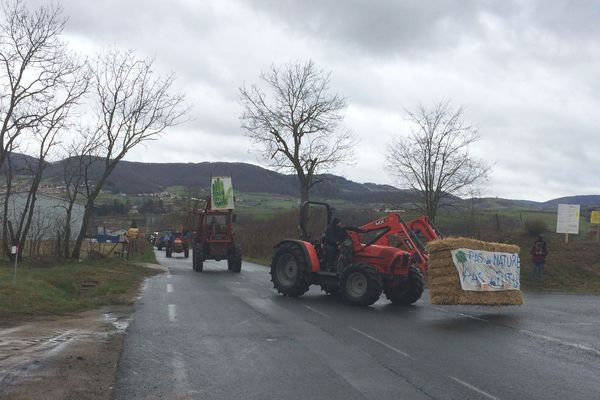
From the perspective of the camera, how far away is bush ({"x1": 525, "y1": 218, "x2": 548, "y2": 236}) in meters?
34.9

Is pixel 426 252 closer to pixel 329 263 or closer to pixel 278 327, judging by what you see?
pixel 329 263

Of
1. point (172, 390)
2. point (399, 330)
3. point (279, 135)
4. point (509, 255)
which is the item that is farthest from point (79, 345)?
point (279, 135)

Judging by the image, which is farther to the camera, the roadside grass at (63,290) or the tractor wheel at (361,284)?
the tractor wheel at (361,284)

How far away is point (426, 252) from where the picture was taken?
1520 centimetres

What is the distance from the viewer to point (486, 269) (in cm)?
1477

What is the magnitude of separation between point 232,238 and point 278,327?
63.7 ft

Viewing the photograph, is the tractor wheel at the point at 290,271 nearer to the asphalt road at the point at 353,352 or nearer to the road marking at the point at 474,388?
the asphalt road at the point at 353,352

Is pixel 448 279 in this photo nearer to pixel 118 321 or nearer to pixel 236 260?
pixel 118 321

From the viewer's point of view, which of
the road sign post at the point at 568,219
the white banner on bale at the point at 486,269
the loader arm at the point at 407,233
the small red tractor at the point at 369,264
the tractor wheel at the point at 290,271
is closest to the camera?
the white banner on bale at the point at 486,269

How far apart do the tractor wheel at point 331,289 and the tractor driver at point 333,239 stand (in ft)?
1.89

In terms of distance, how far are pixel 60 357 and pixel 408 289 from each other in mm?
9794

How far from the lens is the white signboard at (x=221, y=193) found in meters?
32.2

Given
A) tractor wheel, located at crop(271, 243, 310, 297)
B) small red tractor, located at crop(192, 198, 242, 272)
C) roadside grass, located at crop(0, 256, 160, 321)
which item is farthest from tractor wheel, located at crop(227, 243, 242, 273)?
tractor wheel, located at crop(271, 243, 310, 297)

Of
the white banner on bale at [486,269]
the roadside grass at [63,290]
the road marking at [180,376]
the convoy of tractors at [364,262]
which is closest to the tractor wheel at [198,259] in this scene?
the roadside grass at [63,290]
